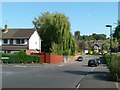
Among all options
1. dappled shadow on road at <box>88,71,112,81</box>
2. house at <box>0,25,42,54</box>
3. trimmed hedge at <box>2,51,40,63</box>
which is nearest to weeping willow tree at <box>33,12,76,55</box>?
house at <box>0,25,42,54</box>

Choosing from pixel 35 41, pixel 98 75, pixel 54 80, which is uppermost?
pixel 35 41

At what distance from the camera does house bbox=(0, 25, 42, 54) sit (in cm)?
8169

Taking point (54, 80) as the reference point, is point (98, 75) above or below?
below

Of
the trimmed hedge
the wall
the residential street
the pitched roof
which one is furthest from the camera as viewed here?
the wall

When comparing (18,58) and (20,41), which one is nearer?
(18,58)

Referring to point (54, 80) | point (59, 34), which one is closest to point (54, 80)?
point (54, 80)

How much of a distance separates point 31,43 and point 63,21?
933 centimetres

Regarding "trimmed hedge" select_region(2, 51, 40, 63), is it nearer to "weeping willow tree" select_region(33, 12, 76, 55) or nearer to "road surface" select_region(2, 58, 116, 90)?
"weeping willow tree" select_region(33, 12, 76, 55)

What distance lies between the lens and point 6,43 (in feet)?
275

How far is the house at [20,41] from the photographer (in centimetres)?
8169

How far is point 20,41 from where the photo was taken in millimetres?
82375

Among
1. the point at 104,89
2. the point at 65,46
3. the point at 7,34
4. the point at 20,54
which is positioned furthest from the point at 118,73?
the point at 7,34

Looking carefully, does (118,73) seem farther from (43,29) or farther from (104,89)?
(43,29)

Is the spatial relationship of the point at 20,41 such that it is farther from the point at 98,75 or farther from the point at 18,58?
the point at 98,75
